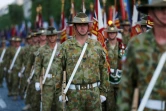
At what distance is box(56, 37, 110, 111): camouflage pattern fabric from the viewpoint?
655 centimetres

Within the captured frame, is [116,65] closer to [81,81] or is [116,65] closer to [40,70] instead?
[40,70]

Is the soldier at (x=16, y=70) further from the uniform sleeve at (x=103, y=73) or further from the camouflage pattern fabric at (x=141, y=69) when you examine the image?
the camouflage pattern fabric at (x=141, y=69)

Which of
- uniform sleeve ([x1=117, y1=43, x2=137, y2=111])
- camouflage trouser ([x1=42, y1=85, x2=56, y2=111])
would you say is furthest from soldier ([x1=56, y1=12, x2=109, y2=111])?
uniform sleeve ([x1=117, y1=43, x2=137, y2=111])

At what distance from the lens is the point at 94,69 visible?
21.6 ft

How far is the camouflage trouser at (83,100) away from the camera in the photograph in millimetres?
6574

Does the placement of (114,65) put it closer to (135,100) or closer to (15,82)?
(135,100)

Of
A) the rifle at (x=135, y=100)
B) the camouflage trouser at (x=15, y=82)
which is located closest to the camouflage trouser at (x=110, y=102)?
the rifle at (x=135, y=100)

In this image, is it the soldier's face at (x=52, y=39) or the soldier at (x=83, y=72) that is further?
the soldier's face at (x=52, y=39)

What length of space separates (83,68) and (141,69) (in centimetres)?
273

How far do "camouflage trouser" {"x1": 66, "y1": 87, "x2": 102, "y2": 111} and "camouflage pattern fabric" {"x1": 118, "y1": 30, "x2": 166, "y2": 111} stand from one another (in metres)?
2.65

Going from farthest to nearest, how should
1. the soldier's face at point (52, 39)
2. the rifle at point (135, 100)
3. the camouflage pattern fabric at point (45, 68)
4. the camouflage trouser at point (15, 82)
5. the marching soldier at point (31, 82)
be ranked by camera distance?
the camouflage trouser at point (15, 82)
the marching soldier at point (31, 82)
the soldier's face at point (52, 39)
the camouflage pattern fabric at point (45, 68)
the rifle at point (135, 100)

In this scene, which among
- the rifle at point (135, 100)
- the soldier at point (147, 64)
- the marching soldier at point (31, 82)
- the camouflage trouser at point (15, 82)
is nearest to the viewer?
the rifle at point (135, 100)

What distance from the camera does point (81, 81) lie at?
257 inches

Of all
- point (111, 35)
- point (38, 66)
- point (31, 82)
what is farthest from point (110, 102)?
point (31, 82)
